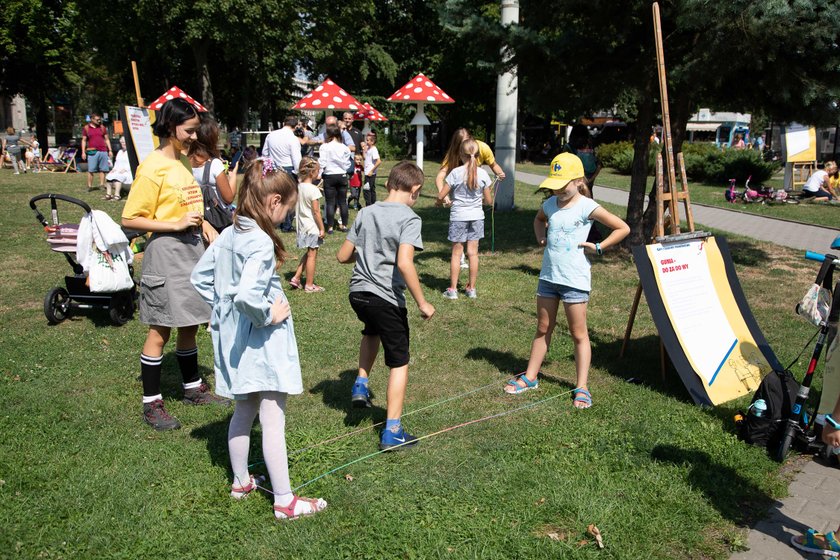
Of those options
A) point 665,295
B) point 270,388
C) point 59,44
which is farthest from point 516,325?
point 59,44

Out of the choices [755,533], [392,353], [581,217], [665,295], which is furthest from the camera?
[665,295]

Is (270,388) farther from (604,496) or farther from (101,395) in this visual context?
(101,395)

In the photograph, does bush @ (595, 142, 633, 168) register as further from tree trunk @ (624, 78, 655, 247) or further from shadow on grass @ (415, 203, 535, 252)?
tree trunk @ (624, 78, 655, 247)

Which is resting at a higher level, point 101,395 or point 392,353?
point 392,353

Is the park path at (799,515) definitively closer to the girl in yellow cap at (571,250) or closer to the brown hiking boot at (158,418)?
the girl in yellow cap at (571,250)

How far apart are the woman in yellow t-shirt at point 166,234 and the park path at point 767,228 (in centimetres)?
1058

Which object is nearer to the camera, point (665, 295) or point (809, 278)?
point (665, 295)

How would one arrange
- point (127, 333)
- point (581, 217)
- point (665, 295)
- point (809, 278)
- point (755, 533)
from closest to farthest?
point (755, 533), point (581, 217), point (665, 295), point (127, 333), point (809, 278)

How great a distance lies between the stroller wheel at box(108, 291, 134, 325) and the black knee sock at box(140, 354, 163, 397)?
2.50 metres

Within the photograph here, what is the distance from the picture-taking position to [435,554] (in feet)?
10.5

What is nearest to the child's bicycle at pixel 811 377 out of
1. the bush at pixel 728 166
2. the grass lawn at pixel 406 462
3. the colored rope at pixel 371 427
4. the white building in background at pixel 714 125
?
the grass lawn at pixel 406 462

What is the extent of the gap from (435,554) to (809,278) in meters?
8.22

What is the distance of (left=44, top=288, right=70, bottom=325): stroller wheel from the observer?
21.7 feet

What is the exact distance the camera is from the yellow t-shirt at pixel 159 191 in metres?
4.20
